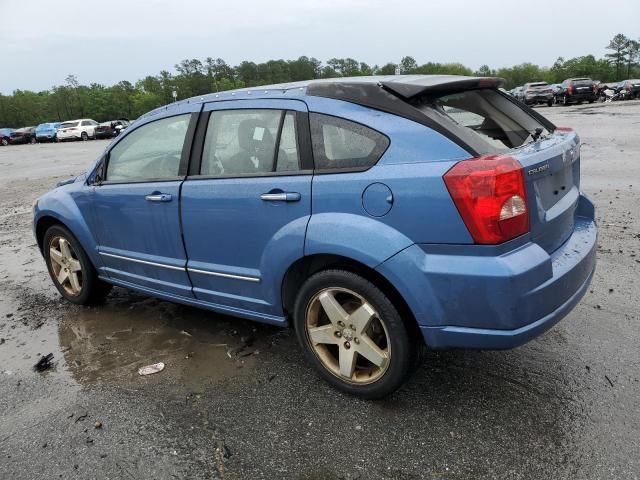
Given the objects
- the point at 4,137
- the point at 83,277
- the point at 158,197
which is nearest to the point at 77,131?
the point at 4,137

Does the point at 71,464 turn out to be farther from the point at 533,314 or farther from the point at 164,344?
the point at 533,314

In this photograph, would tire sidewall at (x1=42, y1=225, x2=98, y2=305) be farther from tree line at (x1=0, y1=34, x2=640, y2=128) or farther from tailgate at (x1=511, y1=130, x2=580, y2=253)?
tree line at (x1=0, y1=34, x2=640, y2=128)

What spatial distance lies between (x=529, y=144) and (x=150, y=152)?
260cm

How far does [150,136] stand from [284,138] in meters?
1.37

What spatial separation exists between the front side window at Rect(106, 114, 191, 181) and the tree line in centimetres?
Answer: 8803

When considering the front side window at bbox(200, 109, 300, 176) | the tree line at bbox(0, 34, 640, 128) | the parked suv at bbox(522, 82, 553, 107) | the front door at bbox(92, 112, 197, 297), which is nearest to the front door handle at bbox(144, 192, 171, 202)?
the front door at bbox(92, 112, 197, 297)

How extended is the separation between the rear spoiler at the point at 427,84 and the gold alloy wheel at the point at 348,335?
1.09 m

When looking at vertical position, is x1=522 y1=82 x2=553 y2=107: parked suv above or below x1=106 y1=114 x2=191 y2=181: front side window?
below

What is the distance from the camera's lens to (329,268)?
2.97 m

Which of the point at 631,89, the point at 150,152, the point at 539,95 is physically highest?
the point at 150,152

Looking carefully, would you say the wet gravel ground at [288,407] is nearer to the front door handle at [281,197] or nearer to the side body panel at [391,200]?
the side body panel at [391,200]

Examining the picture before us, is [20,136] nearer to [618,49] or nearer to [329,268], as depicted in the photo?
[329,268]

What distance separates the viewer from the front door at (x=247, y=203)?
304cm

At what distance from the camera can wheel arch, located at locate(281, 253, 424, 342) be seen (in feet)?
9.22
